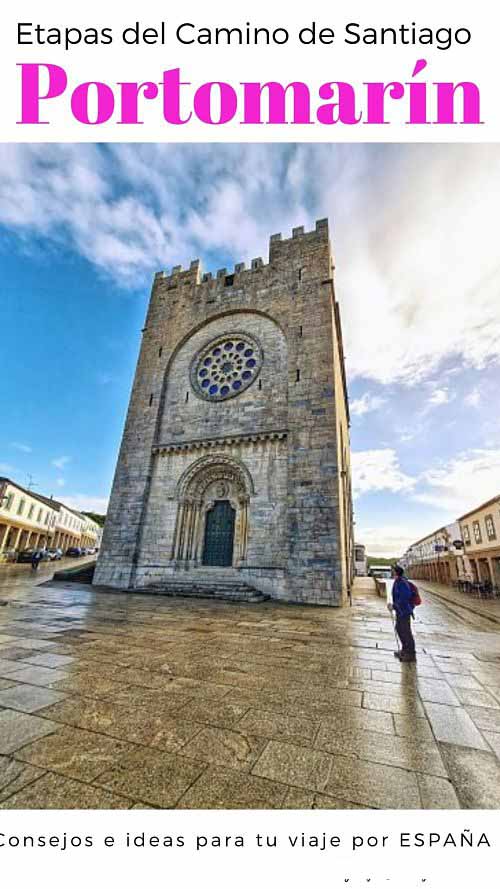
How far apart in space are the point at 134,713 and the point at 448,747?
2295 millimetres

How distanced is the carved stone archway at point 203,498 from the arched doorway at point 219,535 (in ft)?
0.58

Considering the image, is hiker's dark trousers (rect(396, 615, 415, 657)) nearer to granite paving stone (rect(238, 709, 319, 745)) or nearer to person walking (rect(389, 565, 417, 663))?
person walking (rect(389, 565, 417, 663))

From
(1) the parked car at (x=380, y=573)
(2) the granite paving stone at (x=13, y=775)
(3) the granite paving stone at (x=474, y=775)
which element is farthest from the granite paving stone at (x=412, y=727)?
(1) the parked car at (x=380, y=573)

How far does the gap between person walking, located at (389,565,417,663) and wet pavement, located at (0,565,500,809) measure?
0.86 feet

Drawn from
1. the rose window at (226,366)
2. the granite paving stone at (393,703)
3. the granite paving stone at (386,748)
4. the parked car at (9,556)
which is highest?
the rose window at (226,366)

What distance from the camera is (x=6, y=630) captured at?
17.8ft

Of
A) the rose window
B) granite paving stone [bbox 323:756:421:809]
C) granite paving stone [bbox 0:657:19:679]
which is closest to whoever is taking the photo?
granite paving stone [bbox 323:756:421:809]

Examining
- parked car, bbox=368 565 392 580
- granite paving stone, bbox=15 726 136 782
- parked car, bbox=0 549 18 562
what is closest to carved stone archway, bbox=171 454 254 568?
granite paving stone, bbox=15 726 136 782

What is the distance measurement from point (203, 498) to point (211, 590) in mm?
3809

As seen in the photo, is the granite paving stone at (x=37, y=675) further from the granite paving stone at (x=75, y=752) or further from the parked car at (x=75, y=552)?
the parked car at (x=75, y=552)

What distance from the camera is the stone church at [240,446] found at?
38.1ft

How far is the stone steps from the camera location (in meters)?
10.8

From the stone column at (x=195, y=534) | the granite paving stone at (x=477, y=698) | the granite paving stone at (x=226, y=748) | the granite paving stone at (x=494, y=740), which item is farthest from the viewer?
the stone column at (x=195, y=534)

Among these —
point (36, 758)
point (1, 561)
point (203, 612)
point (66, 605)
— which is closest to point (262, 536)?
point (203, 612)
